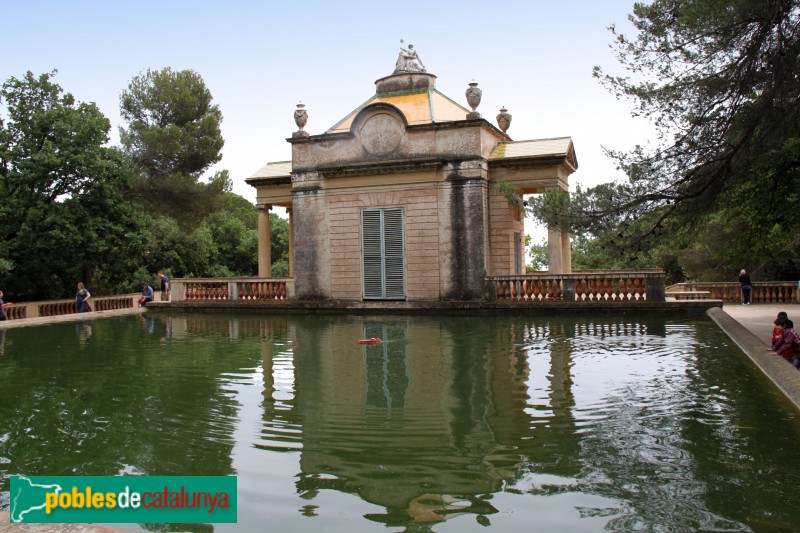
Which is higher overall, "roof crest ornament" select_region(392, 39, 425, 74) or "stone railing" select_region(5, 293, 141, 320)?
"roof crest ornament" select_region(392, 39, 425, 74)

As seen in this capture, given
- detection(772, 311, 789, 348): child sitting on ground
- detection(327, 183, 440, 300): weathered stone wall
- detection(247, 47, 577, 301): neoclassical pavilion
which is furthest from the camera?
detection(327, 183, 440, 300): weathered stone wall

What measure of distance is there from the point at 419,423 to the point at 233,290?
17592 mm

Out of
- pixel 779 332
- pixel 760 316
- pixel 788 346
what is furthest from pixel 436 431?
pixel 760 316

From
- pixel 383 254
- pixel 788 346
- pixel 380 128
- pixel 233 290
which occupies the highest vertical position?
pixel 380 128

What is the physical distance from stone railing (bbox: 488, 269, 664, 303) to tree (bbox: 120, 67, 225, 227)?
60.7 ft

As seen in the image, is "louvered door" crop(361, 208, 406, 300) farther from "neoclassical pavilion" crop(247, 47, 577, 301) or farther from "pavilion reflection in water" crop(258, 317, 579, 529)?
"pavilion reflection in water" crop(258, 317, 579, 529)

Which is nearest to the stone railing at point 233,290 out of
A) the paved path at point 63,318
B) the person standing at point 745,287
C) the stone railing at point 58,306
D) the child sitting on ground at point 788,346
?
the paved path at point 63,318

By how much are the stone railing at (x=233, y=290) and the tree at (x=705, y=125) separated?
11914 millimetres

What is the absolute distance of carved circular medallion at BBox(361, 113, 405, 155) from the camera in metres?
22.1

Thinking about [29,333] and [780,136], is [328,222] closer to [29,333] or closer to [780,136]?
[29,333]

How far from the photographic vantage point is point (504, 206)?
866 inches

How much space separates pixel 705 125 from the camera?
11.9 m

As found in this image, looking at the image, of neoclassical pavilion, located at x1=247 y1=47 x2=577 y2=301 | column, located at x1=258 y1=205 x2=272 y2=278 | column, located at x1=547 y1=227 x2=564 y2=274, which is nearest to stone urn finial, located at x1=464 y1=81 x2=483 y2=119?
neoclassical pavilion, located at x1=247 y1=47 x2=577 y2=301

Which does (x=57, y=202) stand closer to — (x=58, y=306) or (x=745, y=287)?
(x=58, y=306)
